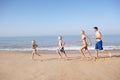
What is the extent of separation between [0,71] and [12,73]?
706mm

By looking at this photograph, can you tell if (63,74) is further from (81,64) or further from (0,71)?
(0,71)

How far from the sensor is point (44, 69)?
9586mm

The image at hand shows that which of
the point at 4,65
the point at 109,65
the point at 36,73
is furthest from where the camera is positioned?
the point at 4,65

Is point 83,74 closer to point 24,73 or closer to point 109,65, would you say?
point 109,65

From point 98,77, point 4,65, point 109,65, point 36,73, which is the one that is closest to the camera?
point 98,77

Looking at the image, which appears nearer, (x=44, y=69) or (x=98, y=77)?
(x=98, y=77)

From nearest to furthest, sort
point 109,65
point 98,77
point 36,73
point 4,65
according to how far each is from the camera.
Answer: point 98,77 → point 36,73 → point 109,65 → point 4,65

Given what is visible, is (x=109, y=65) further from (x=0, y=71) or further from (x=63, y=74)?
(x=0, y=71)

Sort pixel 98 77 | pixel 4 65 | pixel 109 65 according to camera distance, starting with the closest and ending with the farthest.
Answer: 1. pixel 98 77
2. pixel 109 65
3. pixel 4 65

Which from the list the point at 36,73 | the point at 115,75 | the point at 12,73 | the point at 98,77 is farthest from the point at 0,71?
the point at 115,75

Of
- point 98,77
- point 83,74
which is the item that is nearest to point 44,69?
point 83,74

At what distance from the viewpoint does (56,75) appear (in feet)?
28.3

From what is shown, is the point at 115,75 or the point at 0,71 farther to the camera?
the point at 0,71

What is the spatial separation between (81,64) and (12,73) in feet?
10.5
